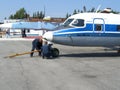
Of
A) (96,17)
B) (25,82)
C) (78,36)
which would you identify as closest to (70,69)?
(25,82)

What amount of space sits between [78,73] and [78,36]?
631 cm

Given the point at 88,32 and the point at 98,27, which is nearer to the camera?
the point at 88,32

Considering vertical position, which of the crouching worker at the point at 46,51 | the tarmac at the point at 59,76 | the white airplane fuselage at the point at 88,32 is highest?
the white airplane fuselage at the point at 88,32

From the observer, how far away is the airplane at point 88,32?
20.1 meters

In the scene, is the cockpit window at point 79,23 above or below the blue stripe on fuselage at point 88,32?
above

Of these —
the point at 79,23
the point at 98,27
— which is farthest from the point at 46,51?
the point at 98,27

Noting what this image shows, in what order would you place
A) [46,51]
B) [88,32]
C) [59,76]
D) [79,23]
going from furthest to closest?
[79,23]
[88,32]
[46,51]
[59,76]

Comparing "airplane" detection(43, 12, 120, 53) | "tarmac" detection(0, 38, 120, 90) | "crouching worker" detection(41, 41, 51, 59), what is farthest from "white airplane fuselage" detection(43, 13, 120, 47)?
"tarmac" detection(0, 38, 120, 90)

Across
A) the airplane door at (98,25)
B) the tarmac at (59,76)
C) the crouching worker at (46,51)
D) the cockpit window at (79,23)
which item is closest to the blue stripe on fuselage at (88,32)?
the airplane door at (98,25)

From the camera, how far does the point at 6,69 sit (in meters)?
15.1

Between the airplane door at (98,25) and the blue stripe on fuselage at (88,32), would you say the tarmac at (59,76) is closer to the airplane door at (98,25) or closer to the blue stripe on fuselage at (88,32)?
the blue stripe on fuselage at (88,32)

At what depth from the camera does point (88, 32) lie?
66.7 feet

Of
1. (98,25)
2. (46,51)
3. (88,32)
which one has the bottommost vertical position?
(46,51)

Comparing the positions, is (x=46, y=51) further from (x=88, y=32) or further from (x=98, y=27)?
(x=98, y=27)
